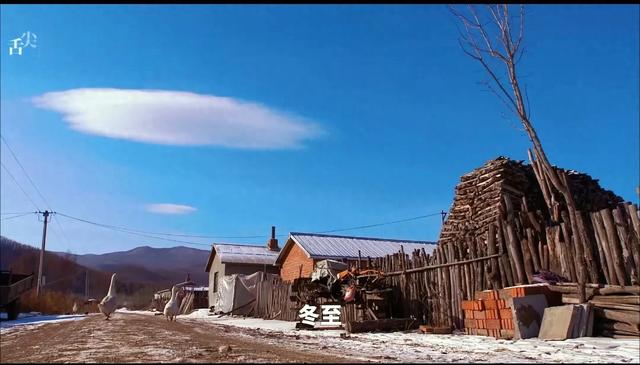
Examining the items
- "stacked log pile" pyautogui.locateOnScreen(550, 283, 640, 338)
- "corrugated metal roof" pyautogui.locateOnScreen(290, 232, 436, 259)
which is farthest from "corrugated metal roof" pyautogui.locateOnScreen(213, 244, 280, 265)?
A: "stacked log pile" pyautogui.locateOnScreen(550, 283, 640, 338)

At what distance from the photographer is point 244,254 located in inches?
1560

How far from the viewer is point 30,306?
32719 millimetres

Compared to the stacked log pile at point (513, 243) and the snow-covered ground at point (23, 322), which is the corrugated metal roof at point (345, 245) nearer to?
the snow-covered ground at point (23, 322)

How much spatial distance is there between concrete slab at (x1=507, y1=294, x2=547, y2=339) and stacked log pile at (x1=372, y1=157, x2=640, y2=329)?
2.71 feet

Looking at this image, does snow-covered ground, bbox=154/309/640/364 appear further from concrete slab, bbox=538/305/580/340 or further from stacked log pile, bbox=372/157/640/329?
stacked log pile, bbox=372/157/640/329

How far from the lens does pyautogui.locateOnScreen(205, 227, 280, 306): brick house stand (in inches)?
1507

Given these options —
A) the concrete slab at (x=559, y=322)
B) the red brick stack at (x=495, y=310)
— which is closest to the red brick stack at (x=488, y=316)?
the red brick stack at (x=495, y=310)

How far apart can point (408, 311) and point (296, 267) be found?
1648 centimetres

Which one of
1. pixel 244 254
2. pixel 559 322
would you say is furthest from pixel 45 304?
pixel 559 322

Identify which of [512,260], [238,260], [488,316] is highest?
[238,260]

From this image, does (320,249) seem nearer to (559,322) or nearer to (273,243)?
(273,243)

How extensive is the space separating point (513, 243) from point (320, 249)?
18578 mm

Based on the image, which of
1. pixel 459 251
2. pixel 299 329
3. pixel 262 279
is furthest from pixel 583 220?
pixel 262 279

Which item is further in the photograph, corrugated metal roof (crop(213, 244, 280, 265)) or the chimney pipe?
the chimney pipe
